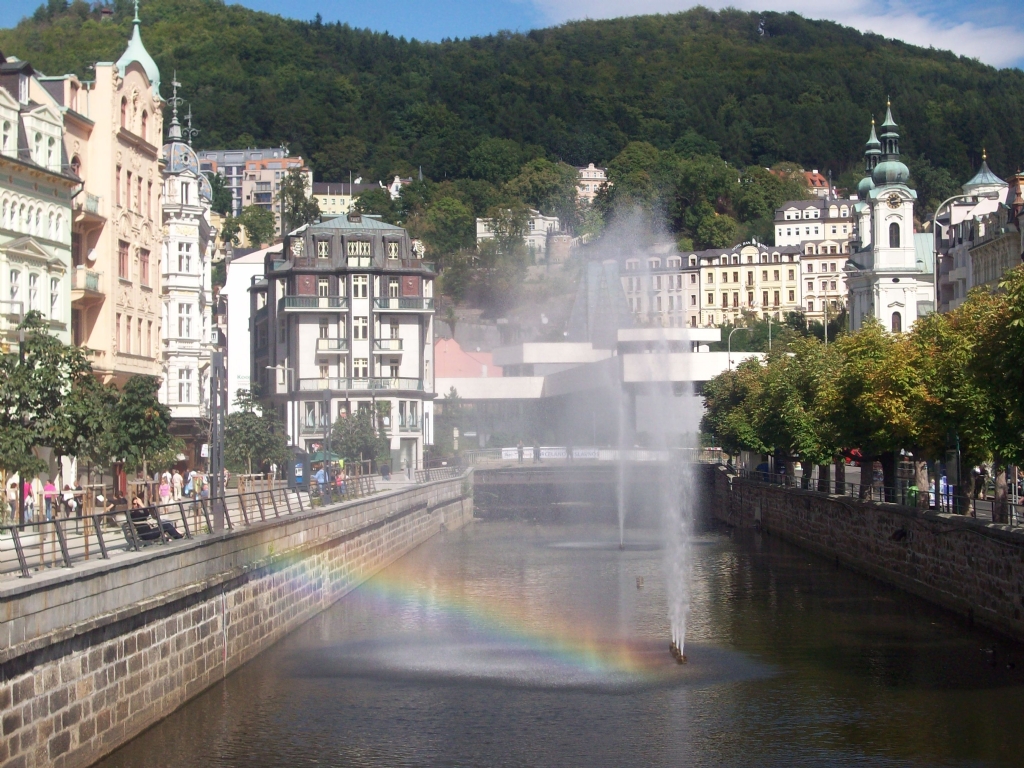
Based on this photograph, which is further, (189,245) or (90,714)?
(189,245)

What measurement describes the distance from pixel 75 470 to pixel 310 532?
1227 cm

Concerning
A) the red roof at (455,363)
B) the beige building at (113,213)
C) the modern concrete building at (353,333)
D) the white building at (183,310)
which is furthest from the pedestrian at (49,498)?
the red roof at (455,363)

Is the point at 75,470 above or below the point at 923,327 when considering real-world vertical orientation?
below

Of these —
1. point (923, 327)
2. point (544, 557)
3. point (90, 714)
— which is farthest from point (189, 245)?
point (90, 714)

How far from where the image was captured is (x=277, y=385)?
98812mm

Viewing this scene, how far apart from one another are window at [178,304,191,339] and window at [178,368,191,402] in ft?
5.77

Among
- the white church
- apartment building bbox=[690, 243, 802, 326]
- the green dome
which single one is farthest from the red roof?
apartment building bbox=[690, 243, 802, 326]

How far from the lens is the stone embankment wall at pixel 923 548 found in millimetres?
32969

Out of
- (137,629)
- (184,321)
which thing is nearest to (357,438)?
(184,321)

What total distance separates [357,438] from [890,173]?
213 feet

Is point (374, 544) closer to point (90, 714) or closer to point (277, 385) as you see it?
point (90, 714)

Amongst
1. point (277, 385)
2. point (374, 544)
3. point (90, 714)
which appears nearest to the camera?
point (90, 714)

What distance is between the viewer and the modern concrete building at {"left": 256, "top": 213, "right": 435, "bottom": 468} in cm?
9575

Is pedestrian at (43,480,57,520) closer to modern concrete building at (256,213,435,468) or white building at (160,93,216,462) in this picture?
white building at (160,93,216,462)
